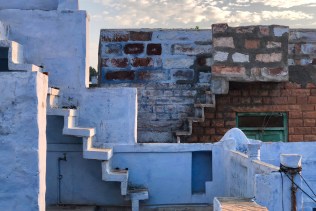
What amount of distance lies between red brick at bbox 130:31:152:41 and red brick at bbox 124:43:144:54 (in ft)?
0.47

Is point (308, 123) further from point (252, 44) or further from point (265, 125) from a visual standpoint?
point (252, 44)

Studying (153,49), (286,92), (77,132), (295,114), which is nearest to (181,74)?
(153,49)

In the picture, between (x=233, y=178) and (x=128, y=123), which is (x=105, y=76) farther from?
(x=233, y=178)

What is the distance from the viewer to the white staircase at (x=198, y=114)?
10094 millimetres

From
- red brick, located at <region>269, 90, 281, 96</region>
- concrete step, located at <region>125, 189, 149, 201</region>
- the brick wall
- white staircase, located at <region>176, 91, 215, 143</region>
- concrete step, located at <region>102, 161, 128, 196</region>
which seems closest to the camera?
concrete step, located at <region>102, 161, 128, 196</region>

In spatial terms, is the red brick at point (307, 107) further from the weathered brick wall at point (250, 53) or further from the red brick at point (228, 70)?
the red brick at point (228, 70)

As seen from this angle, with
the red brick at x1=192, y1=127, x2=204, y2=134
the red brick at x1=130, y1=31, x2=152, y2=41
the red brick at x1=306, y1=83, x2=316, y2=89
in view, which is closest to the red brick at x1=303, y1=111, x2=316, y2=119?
the red brick at x1=306, y1=83, x2=316, y2=89

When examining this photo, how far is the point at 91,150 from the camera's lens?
7.48 meters

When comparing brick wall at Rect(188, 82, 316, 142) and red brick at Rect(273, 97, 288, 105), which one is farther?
red brick at Rect(273, 97, 288, 105)

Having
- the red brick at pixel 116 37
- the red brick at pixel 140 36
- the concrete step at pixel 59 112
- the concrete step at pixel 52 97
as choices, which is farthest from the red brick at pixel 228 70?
the concrete step at pixel 59 112

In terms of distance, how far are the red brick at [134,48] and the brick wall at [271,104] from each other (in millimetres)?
2137

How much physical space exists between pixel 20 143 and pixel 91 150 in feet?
8.45

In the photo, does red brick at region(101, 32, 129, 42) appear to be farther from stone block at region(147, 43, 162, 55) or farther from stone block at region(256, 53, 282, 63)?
stone block at region(256, 53, 282, 63)

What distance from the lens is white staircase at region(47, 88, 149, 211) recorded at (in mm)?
7312
